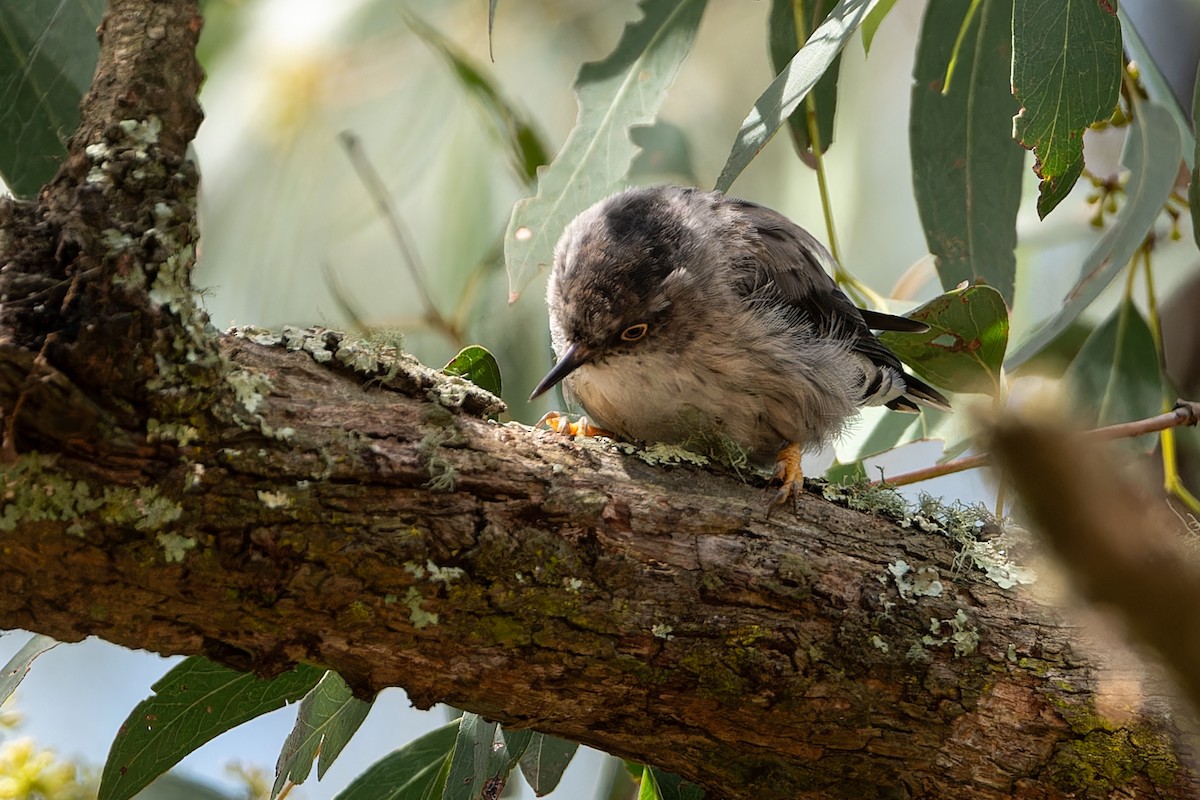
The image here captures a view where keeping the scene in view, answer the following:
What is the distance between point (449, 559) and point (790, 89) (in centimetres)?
154

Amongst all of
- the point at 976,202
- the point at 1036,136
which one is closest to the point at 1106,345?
the point at 976,202

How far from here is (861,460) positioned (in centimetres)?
359

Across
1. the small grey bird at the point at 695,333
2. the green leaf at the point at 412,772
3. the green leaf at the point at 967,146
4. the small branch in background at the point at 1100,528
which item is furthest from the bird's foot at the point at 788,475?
the small branch in background at the point at 1100,528

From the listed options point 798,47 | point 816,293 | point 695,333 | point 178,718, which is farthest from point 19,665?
point 798,47

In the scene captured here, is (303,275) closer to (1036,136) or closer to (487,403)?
(487,403)

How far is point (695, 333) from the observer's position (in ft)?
9.93

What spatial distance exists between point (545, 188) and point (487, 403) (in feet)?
3.72

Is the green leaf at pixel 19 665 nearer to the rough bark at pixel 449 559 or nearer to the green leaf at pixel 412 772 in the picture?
the rough bark at pixel 449 559

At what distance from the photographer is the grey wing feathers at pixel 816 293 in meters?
3.29

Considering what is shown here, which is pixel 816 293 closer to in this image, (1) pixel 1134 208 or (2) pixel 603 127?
(2) pixel 603 127

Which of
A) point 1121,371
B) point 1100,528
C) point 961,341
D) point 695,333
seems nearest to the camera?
point 1100,528

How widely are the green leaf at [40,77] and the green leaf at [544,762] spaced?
1.88 meters

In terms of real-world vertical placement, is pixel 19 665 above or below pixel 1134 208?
below

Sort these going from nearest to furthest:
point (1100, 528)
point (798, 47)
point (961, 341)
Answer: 1. point (1100, 528)
2. point (961, 341)
3. point (798, 47)
